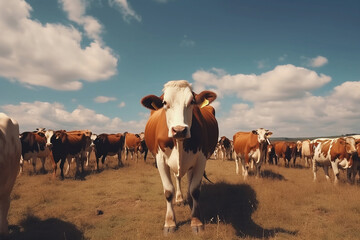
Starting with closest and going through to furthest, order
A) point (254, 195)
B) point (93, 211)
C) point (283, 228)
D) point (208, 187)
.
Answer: point (283, 228), point (93, 211), point (254, 195), point (208, 187)

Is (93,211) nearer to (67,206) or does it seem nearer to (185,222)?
(67,206)

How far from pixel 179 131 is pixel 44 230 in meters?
4.20

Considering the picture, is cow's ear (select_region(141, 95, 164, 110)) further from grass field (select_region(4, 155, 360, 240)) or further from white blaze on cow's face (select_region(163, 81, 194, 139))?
grass field (select_region(4, 155, 360, 240))

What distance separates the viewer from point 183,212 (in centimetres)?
588

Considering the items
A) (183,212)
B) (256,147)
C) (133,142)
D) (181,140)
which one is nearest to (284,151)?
(256,147)

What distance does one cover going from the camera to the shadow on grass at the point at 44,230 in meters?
4.69

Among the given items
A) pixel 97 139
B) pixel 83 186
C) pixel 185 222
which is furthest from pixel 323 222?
pixel 97 139

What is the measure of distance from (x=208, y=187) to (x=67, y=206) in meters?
4.90

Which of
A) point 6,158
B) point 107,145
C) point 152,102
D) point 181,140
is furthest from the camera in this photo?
point 107,145

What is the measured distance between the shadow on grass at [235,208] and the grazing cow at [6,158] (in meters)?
3.87

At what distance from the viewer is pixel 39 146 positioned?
42.1 ft

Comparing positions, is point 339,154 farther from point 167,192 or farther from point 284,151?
point 284,151

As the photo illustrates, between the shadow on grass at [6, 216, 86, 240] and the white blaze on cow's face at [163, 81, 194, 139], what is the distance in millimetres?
3281

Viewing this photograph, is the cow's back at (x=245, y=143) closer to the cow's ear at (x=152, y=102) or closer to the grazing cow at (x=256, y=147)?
the grazing cow at (x=256, y=147)
